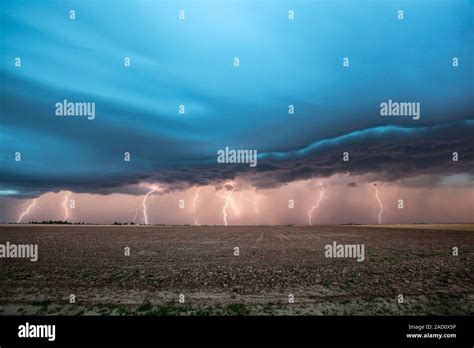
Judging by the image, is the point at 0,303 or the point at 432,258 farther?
the point at 432,258

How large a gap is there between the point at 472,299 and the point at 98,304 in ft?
61.4

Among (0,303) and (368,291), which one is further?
(368,291)

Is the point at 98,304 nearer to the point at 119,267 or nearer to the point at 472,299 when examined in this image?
the point at 119,267

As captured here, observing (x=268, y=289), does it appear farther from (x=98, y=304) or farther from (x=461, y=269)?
(x=461, y=269)

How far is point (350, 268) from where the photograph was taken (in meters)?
20.6

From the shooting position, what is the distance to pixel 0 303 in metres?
13.6
